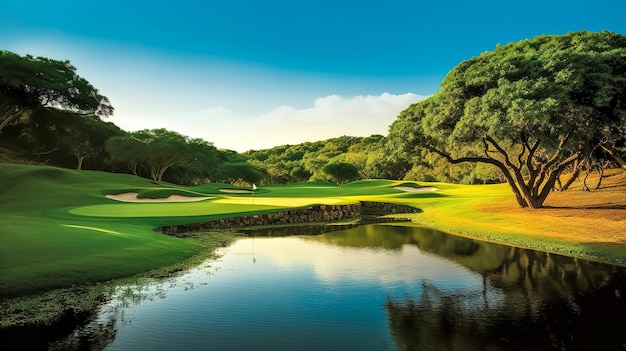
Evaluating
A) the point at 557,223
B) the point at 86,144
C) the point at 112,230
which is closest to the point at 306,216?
the point at 112,230

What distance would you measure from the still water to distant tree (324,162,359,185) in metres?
108

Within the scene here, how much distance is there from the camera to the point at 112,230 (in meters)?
24.4

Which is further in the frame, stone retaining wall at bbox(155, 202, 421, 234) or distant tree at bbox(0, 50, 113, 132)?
distant tree at bbox(0, 50, 113, 132)

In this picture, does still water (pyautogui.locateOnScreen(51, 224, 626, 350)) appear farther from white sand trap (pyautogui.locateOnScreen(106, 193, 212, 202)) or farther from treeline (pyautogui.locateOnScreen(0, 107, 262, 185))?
treeline (pyautogui.locateOnScreen(0, 107, 262, 185))

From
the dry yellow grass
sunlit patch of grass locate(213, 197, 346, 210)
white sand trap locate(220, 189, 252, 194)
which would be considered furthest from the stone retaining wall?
white sand trap locate(220, 189, 252, 194)

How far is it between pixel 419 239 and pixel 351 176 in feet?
342

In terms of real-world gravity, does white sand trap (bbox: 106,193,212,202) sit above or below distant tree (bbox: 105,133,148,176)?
below

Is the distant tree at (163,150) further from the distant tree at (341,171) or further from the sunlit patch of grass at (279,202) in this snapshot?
the distant tree at (341,171)

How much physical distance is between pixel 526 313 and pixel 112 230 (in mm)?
20962

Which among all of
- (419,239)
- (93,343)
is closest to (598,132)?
(419,239)

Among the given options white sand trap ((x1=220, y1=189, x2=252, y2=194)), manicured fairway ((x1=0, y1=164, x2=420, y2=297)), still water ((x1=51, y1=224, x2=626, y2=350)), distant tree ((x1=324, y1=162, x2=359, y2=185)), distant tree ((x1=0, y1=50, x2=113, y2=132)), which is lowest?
still water ((x1=51, y1=224, x2=626, y2=350))

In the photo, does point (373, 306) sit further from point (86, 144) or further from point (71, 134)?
point (86, 144)

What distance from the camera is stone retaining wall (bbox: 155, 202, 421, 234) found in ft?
109

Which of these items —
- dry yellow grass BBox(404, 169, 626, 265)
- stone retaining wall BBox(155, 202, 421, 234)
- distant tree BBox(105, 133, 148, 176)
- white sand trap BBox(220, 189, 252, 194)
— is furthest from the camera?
white sand trap BBox(220, 189, 252, 194)
